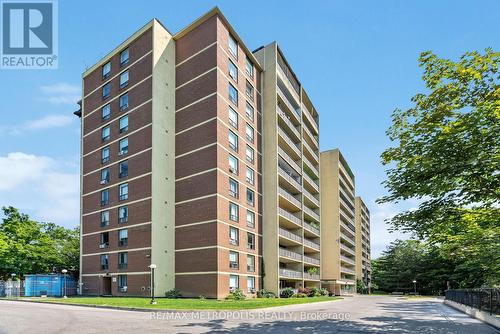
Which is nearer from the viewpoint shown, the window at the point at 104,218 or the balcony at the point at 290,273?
the window at the point at 104,218

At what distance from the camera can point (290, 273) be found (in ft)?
159

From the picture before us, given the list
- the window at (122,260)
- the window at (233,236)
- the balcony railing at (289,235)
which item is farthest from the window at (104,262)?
the balcony railing at (289,235)

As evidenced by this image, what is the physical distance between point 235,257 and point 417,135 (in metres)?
27.4

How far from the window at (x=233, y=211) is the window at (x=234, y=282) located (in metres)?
5.49

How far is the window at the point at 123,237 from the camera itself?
138ft

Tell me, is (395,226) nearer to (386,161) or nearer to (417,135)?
(386,161)

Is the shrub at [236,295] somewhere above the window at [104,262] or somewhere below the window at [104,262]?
below

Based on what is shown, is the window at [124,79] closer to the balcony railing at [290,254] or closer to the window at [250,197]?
the window at [250,197]

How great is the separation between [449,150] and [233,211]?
28538 mm

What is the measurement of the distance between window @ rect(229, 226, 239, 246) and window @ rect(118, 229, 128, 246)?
11066 millimetres

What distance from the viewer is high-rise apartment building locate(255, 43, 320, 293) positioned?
46.8 m

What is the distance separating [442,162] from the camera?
45.4ft

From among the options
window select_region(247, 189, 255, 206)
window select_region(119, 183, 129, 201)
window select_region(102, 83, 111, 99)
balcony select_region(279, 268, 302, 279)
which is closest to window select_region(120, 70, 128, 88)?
window select_region(102, 83, 111, 99)

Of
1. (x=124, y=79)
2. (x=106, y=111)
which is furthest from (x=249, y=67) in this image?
(x=106, y=111)
